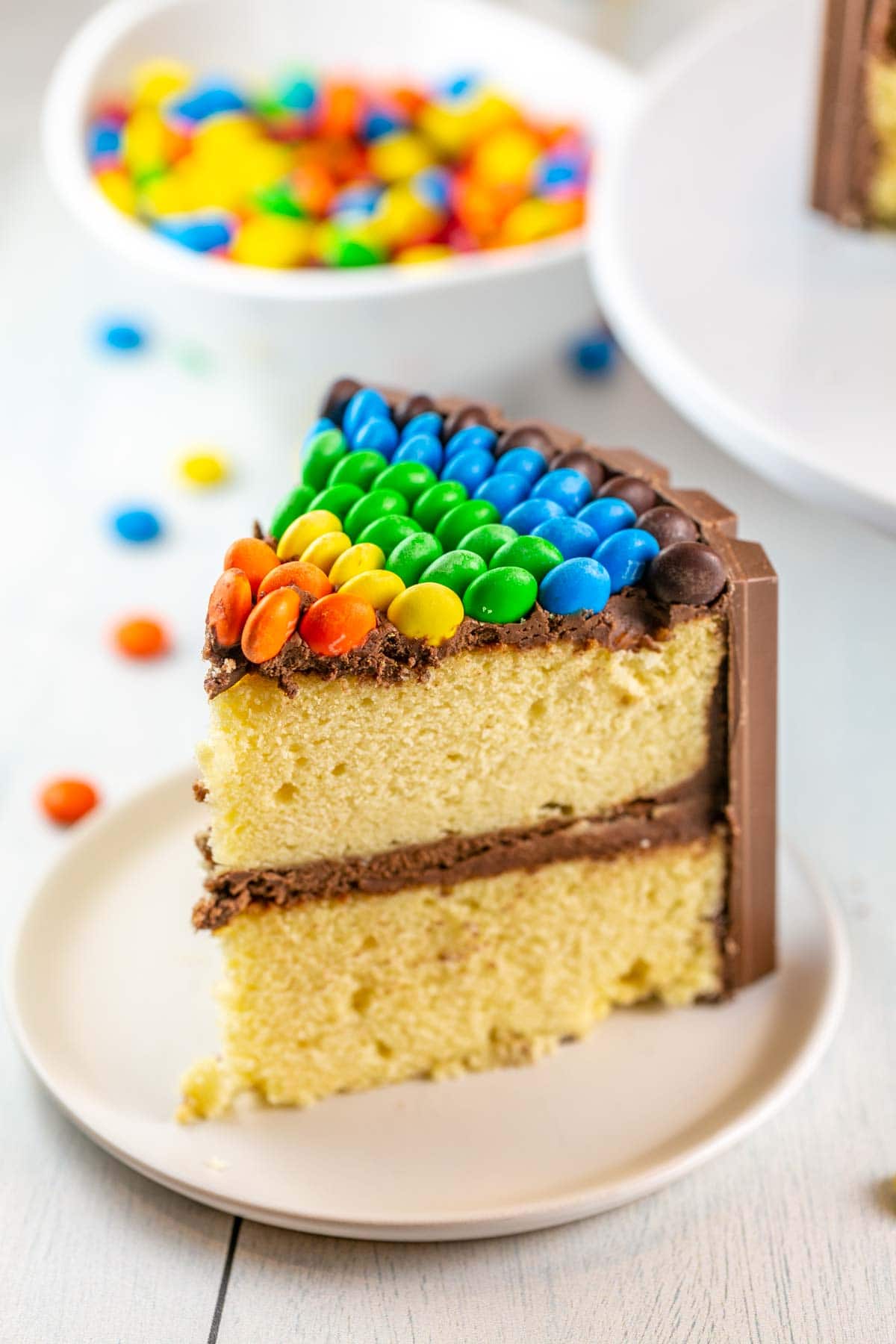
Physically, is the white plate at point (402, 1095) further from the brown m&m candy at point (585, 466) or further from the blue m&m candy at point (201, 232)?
the blue m&m candy at point (201, 232)

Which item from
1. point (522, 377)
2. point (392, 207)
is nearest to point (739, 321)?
point (522, 377)

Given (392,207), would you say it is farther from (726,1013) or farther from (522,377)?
(726,1013)

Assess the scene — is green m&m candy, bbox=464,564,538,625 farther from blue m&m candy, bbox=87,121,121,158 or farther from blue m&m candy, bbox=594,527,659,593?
blue m&m candy, bbox=87,121,121,158

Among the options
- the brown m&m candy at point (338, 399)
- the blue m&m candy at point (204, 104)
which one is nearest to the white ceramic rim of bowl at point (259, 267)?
the blue m&m candy at point (204, 104)

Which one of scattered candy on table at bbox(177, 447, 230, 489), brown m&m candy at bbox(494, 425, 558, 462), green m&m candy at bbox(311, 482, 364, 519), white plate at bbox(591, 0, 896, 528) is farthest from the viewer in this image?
scattered candy on table at bbox(177, 447, 230, 489)

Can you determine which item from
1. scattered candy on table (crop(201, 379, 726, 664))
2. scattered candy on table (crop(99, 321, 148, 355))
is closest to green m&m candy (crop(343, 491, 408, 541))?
scattered candy on table (crop(201, 379, 726, 664))

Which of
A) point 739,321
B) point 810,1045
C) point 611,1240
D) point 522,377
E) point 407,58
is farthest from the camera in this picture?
point 407,58
